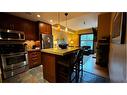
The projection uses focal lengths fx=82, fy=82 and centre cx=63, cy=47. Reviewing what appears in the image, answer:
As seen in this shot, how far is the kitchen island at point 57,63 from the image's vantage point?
1.37 metres

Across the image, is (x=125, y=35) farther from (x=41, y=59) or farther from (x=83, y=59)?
(x=41, y=59)

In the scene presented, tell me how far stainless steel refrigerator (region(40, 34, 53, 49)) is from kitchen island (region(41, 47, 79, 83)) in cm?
8

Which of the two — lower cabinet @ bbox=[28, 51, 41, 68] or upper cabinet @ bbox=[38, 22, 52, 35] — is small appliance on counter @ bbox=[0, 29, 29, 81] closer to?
lower cabinet @ bbox=[28, 51, 41, 68]

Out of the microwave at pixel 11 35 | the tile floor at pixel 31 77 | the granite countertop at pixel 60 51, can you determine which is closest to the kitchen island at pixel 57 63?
the granite countertop at pixel 60 51

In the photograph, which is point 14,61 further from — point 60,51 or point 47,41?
point 60,51

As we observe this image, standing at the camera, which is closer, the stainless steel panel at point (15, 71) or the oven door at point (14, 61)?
the oven door at point (14, 61)

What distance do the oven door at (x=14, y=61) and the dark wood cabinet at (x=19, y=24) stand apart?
288mm

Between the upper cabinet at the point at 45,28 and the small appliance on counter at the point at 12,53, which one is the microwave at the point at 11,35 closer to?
the small appliance on counter at the point at 12,53

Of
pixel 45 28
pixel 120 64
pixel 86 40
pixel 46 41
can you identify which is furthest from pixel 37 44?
pixel 120 64

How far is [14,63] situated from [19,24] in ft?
2.10

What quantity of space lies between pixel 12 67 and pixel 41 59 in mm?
482

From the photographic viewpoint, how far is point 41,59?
5.17 feet
